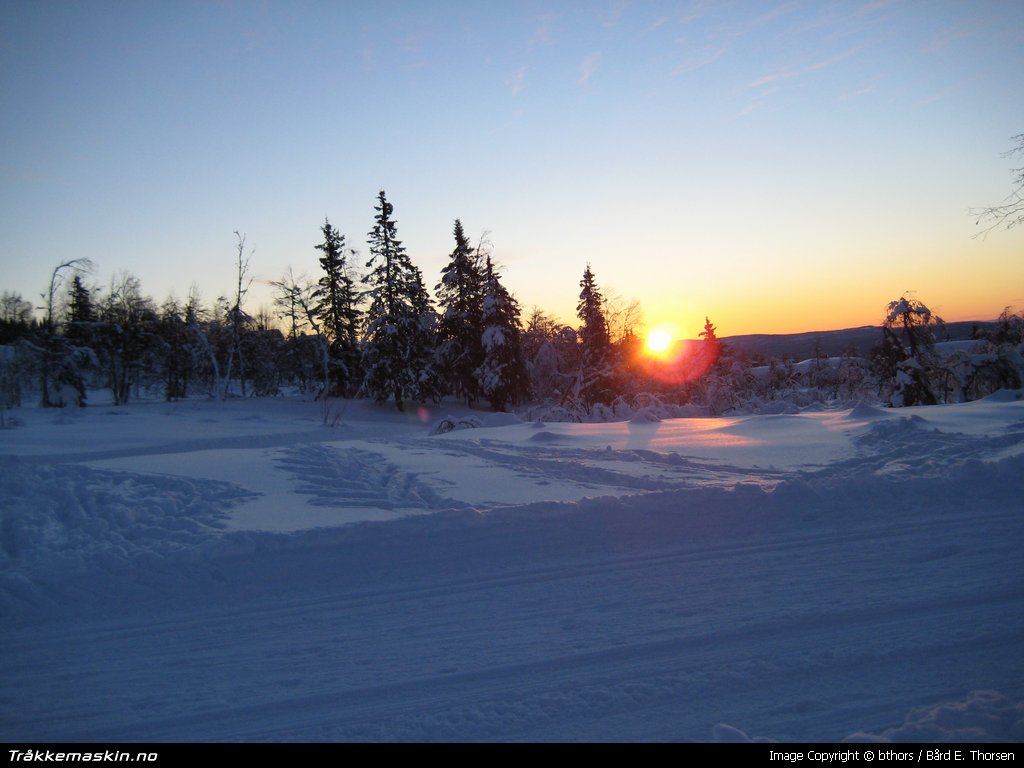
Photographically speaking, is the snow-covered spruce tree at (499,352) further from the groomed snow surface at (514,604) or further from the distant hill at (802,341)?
the distant hill at (802,341)

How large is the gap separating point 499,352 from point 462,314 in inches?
164

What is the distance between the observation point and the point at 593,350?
41062 mm

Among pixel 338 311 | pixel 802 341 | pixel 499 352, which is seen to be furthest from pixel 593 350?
pixel 802 341

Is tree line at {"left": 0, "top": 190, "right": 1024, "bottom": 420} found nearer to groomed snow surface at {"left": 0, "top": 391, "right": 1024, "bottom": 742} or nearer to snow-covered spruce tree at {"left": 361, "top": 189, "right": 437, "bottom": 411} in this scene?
snow-covered spruce tree at {"left": 361, "top": 189, "right": 437, "bottom": 411}

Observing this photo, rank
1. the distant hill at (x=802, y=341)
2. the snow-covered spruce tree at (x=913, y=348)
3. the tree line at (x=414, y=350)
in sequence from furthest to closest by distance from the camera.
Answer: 1. the distant hill at (x=802, y=341)
2. the tree line at (x=414, y=350)
3. the snow-covered spruce tree at (x=913, y=348)

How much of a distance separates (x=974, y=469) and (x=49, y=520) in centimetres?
1163

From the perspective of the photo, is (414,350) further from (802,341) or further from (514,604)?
(802,341)

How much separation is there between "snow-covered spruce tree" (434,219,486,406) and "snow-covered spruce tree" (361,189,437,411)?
1.22 metres

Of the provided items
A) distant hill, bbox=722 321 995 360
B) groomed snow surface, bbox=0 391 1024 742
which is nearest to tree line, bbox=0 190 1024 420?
groomed snow surface, bbox=0 391 1024 742

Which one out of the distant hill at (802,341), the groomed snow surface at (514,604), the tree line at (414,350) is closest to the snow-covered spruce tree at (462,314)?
the tree line at (414,350)

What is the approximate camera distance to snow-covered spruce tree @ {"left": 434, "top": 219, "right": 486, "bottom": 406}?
129 ft

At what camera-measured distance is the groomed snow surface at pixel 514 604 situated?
3617 mm

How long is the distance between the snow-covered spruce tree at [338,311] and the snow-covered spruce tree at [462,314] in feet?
20.9
